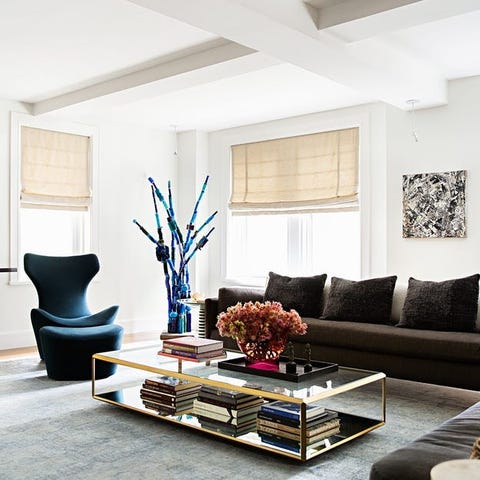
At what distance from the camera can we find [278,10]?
3555 millimetres

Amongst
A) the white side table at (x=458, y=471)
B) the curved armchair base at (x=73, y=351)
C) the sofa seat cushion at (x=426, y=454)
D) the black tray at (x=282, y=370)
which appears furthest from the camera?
the curved armchair base at (x=73, y=351)

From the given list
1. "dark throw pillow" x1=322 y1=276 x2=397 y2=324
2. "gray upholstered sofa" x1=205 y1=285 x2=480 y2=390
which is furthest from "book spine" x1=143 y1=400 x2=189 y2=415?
"dark throw pillow" x1=322 y1=276 x2=397 y2=324

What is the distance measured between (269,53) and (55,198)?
Result: 356 centimetres

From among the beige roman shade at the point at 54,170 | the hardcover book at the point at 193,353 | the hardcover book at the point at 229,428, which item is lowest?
the hardcover book at the point at 229,428

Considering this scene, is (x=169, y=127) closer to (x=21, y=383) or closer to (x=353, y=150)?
(x=353, y=150)

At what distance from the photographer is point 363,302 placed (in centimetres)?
487

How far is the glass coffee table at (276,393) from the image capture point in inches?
116

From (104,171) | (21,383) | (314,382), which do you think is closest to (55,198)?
(104,171)

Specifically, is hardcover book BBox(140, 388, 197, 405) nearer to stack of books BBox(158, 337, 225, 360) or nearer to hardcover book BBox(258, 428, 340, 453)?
stack of books BBox(158, 337, 225, 360)

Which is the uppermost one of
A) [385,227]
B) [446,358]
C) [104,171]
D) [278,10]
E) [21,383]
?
[278,10]

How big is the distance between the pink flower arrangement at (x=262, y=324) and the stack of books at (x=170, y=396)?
0.54 meters

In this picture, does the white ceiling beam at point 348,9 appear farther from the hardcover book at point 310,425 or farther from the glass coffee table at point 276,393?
the hardcover book at point 310,425

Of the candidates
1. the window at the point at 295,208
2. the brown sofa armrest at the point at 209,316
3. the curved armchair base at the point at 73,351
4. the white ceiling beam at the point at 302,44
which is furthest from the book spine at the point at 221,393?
the window at the point at 295,208

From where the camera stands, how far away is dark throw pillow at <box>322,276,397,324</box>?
480cm
